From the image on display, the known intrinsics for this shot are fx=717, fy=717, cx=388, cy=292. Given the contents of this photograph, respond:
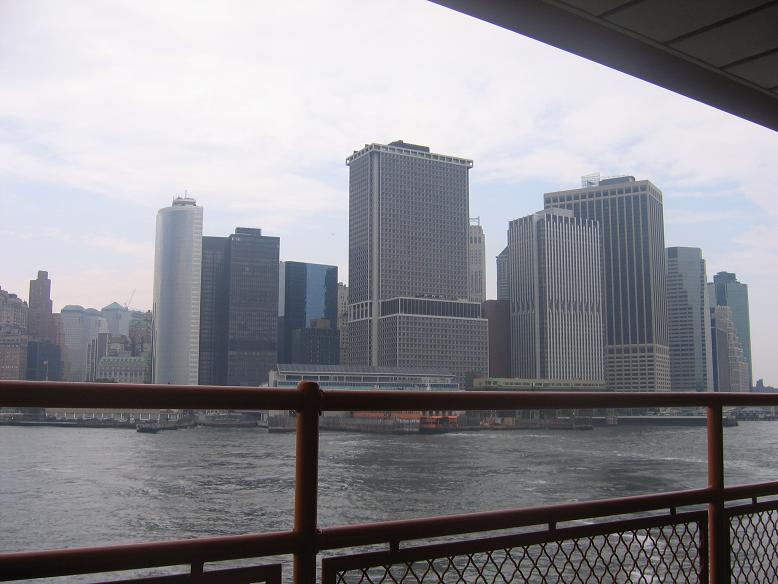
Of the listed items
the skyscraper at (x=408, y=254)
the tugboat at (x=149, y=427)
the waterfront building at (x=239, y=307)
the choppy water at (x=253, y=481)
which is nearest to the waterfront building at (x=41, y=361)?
the choppy water at (x=253, y=481)

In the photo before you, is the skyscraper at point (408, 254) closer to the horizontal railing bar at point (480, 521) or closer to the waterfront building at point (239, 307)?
the waterfront building at point (239, 307)

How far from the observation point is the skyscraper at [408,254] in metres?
135

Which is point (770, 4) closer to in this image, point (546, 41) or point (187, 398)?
point (546, 41)

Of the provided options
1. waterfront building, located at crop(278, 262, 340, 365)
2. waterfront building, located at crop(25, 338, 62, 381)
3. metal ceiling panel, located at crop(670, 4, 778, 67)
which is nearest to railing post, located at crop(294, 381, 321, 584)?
metal ceiling panel, located at crop(670, 4, 778, 67)

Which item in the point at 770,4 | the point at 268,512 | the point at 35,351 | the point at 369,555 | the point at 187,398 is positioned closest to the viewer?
the point at 187,398

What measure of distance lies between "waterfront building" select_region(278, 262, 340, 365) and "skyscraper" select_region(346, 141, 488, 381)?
7032 mm

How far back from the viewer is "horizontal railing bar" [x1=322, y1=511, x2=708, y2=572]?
1.86m

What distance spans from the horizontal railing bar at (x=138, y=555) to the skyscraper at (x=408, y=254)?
127 m

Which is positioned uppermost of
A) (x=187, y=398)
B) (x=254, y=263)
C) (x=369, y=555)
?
(x=254, y=263)

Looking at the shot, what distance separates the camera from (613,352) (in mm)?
146125

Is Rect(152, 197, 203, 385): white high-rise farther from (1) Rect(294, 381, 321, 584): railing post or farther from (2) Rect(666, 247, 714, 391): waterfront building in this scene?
(1) Rect(294, 381, 321, 584): railing post

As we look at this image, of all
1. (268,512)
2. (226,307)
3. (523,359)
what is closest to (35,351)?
(268,512)

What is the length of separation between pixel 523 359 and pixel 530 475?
10550cm

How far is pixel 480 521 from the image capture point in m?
2.07
